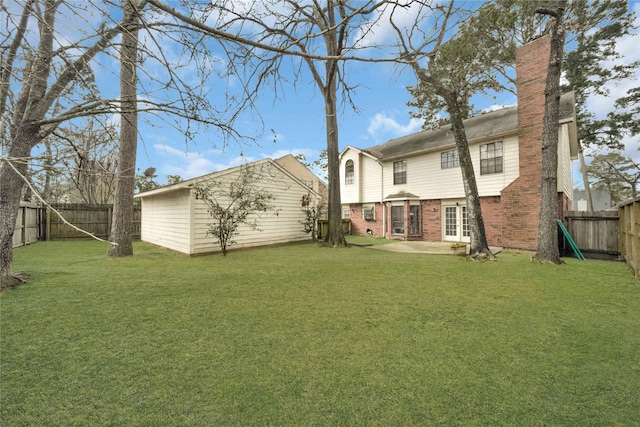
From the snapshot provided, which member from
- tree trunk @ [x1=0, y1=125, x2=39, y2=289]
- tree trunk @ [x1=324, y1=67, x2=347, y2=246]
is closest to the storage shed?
tree trunk @ [x1=324, y1=67, x2=347, y2=246]

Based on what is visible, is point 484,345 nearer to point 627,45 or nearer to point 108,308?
point 108,308

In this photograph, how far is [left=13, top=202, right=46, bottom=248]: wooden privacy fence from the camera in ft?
34.6

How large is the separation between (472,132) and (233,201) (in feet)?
36.8

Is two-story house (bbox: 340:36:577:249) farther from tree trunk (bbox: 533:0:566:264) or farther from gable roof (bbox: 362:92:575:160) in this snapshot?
tree trunk (bbox: 533:0:566:264)

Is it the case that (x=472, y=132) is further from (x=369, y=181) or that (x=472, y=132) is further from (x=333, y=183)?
(x=333, y=183)

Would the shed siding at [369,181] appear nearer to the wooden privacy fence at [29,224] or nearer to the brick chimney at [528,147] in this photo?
the brick chimney at [528,147]

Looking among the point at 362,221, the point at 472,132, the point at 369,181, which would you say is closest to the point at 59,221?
the point at 362,221

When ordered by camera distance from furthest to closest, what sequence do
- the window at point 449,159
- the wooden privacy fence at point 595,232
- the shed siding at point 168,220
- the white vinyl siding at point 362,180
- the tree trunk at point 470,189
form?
the white vinyl siding at point 362,180
the window at point 449,159
the shed siding at point 168,220
the tree trunk at point 470,189
the wooden privacy fence at point 595,232

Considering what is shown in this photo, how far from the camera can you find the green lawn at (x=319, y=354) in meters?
1.87

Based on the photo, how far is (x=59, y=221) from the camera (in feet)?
45.3

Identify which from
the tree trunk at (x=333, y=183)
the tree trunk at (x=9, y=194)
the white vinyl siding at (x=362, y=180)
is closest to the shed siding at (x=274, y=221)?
the tree trunk at (x=333, y=183)

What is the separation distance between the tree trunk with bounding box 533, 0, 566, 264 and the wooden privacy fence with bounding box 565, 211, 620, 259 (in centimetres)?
239

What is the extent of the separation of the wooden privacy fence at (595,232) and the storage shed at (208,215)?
10001mm

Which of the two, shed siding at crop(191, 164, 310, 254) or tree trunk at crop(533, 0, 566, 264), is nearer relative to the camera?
tree trunk at crop(533, 0, 566, 264)
